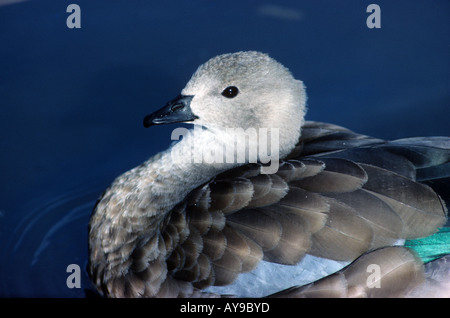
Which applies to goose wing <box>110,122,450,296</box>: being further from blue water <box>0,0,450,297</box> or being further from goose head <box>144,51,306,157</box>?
blue water <box>0,0,450,297</box>

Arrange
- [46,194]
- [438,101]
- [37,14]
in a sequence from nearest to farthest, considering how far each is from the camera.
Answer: [46,194] < [438,101] < [37,14]

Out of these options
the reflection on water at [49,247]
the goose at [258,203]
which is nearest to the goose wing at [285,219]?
the goose at [258,203]

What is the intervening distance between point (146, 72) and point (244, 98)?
4.91 feet

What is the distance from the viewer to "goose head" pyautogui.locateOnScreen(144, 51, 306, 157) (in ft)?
7.70

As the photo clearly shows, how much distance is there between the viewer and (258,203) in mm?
2115

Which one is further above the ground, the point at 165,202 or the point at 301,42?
the point at 301,42

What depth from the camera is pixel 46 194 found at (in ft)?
10.4

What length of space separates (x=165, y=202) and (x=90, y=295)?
1.98 ft

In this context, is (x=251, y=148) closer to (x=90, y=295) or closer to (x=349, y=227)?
(x=349, y=227)

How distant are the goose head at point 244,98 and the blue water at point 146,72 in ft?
3.40

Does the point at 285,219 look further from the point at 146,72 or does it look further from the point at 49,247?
the point at 146,72

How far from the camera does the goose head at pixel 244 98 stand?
2.35 m
